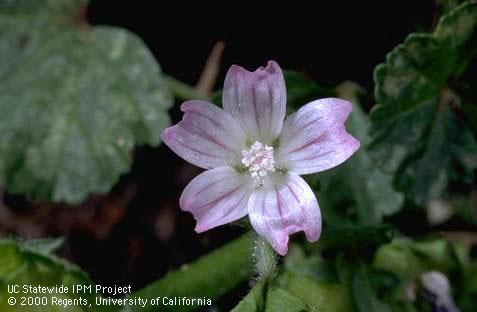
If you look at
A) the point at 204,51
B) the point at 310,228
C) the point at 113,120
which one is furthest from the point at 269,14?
the point at 310,228

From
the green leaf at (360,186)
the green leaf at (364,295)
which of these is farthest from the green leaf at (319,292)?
the green leaf at (360,186)

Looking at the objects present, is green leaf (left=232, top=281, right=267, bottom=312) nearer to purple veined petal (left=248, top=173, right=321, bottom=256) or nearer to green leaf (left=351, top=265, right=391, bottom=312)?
purple veined petal (left=248, top=173, right=321, bottom=256)

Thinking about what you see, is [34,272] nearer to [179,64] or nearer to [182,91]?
[182,91]

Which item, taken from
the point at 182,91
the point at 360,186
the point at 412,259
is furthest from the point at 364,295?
the point at 182,91

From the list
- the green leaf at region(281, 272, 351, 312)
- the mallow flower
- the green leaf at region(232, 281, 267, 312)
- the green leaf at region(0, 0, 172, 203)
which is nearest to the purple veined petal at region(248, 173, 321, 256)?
the mallow flower

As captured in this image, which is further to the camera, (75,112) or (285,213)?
(75,112)

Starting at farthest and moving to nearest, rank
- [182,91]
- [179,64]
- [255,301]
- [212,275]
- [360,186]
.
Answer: [179,64]
[182,91]
[360,186]
[212,275]
[255,301]

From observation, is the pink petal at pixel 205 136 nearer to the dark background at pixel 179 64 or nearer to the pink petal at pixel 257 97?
the pink petal at pixel 257 97
